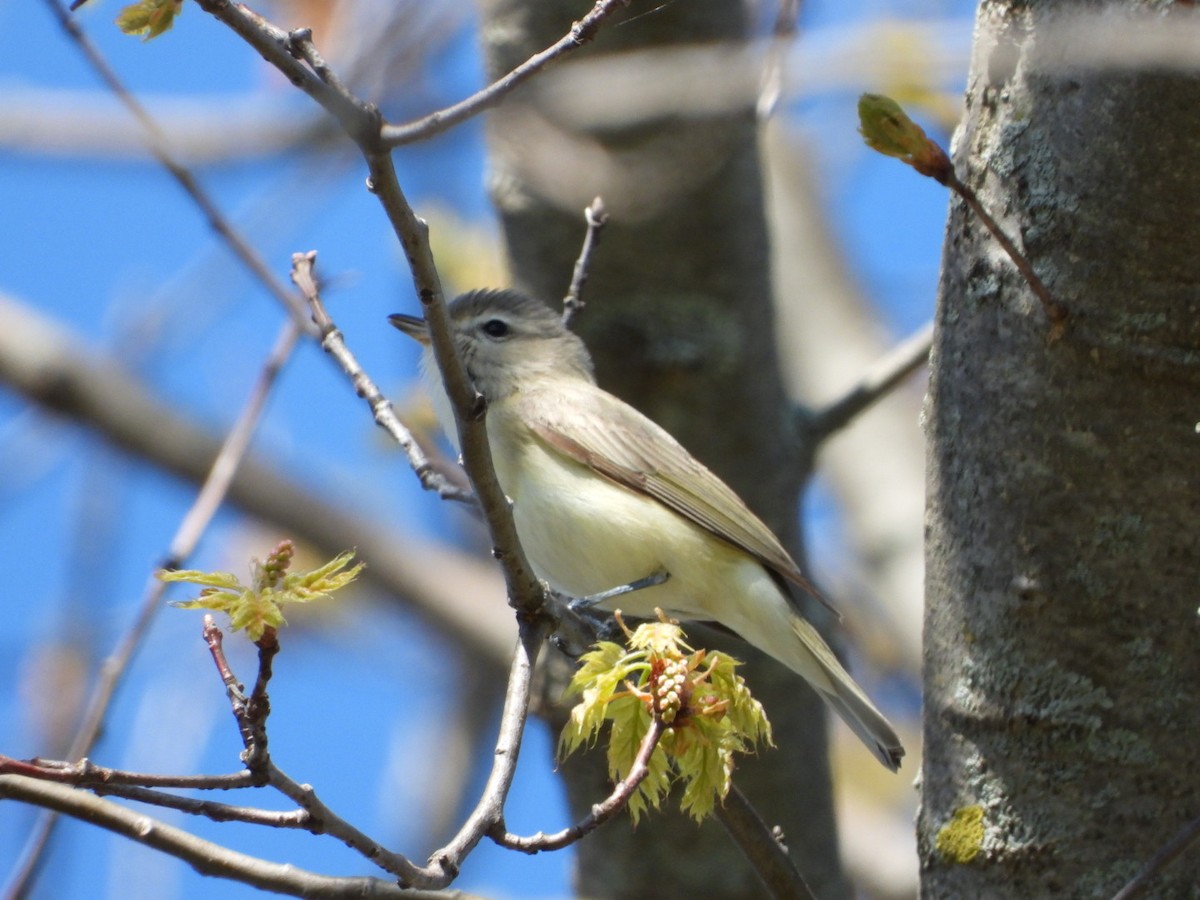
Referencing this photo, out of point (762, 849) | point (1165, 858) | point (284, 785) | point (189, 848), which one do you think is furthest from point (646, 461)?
point (284, 785)

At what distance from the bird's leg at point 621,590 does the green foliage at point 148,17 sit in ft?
6.02

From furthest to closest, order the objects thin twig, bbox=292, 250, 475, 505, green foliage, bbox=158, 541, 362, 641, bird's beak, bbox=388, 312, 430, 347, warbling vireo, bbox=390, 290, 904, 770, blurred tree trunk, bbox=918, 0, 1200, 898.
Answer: bird's beak, bbox=388, 312, 430, 347 < warbling vireo, bbox=390, 290, 904, 770 < thin twig, bbox=292, 250, 475, 505 < blurred tree trunk, bbox=918, 0, 1200, 898 < green foliage, bbox=158, 541, 362, 641

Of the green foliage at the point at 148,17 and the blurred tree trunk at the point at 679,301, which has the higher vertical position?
the blurred tree trunk at the point at 679,301

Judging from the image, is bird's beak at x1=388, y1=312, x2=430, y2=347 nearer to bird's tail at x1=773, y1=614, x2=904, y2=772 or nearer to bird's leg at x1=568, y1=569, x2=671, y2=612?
bird's leg at x1=568, y1=569, x2=671, y2=612

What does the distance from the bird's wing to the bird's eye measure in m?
0.39

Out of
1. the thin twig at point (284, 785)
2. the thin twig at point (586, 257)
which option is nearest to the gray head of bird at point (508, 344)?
the thin twig at point (586, 257)

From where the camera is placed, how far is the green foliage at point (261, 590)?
5.28 ft

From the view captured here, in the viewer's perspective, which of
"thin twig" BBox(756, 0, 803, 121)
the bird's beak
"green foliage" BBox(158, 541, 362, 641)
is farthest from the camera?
the bird's beak

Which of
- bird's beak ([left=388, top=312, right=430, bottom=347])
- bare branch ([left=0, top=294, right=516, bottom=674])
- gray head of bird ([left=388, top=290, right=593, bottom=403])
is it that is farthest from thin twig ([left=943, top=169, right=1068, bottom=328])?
bare branch ([left=0, top=294, right=516, bottom=674])

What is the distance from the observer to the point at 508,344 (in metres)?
4.12

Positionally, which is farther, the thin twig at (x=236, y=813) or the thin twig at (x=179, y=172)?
the thin twig at (x=179, y=172)

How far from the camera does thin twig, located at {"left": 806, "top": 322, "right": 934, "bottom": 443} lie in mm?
3531

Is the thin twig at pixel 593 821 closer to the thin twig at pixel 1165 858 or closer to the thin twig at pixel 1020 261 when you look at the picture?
the thin twig at pixel 1165 858

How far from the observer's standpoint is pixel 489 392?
13.3 feet
